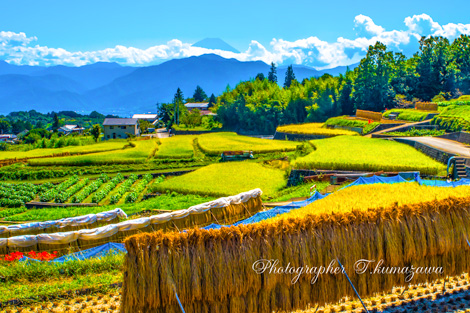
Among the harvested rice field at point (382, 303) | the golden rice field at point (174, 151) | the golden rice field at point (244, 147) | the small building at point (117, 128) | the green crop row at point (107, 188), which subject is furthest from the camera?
the small building at point (117, 128)

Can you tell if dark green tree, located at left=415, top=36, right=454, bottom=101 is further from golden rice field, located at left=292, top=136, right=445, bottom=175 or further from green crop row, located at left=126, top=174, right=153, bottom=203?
green crop row, located at left=126, top=174, right=153, bottom=203

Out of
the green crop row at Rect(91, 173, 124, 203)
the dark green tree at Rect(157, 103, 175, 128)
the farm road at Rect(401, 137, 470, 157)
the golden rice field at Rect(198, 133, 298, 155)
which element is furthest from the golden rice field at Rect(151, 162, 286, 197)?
the dark green tree at Rect(157, 103, 175, 128)

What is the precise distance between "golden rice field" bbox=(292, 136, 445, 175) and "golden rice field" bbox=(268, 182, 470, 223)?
42.9 ft

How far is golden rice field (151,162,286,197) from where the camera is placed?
23.4m

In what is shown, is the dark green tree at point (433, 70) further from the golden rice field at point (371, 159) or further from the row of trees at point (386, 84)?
the golden rice field at point (371, 159)

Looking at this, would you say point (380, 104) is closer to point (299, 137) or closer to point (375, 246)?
point (299, 137)

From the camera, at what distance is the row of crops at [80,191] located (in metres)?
25.2

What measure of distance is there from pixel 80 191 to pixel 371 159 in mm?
19456

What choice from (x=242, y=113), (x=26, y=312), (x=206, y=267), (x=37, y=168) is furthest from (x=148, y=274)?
(x=242, y=113)

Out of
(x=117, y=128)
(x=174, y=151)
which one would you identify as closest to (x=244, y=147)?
(x=174, y=151)

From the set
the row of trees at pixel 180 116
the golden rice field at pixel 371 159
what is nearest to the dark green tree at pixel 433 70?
the golden rice field at pixel 371 159

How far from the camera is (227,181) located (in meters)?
25.7

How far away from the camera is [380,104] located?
177ft

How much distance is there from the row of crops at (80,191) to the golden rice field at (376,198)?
59.5 ft
